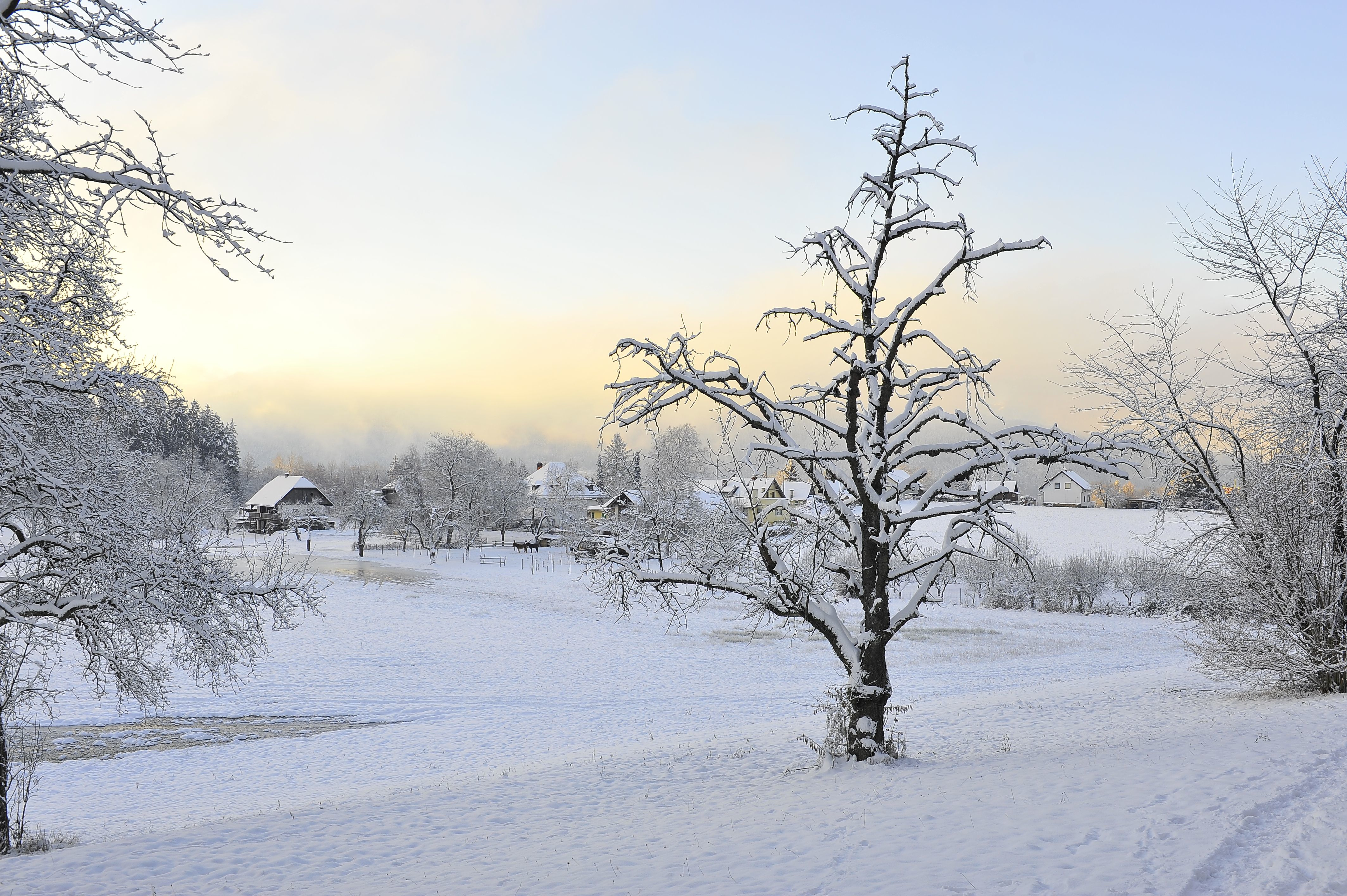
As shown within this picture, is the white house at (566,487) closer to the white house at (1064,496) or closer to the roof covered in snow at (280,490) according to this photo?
the roof covered in snow at (280,490)

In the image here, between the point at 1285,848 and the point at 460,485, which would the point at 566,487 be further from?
the point at 1285,848

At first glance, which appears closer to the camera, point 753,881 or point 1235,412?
point 753,881

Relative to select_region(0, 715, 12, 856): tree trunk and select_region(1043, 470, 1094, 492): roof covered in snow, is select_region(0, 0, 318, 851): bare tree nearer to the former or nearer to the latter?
select_region(0, 715, 12, 856): tree trunk

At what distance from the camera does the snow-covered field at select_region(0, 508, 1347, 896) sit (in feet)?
21.7

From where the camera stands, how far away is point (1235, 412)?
15250 mm

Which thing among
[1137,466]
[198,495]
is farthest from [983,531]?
[198,495]

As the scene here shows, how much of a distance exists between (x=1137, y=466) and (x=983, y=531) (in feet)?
6.81

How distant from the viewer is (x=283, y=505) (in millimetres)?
89438

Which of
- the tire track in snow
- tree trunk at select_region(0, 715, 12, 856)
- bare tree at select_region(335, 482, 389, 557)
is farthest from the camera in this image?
bare tree at select_region(335, 482, 389, 557)

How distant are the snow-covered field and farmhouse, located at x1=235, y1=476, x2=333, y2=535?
6507cm

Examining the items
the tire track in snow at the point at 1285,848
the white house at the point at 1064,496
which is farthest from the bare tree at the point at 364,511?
the tire track in snow at the point at 1285,848

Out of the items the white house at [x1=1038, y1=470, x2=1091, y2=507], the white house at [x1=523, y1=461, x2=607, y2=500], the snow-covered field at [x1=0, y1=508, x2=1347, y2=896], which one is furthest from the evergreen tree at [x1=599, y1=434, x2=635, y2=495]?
the snow-covered field at [x1=0, y1=508, x2=1347, y2=896]

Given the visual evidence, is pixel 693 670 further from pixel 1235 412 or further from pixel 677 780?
pixel 1235 412

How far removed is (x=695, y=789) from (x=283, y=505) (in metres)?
90.6
